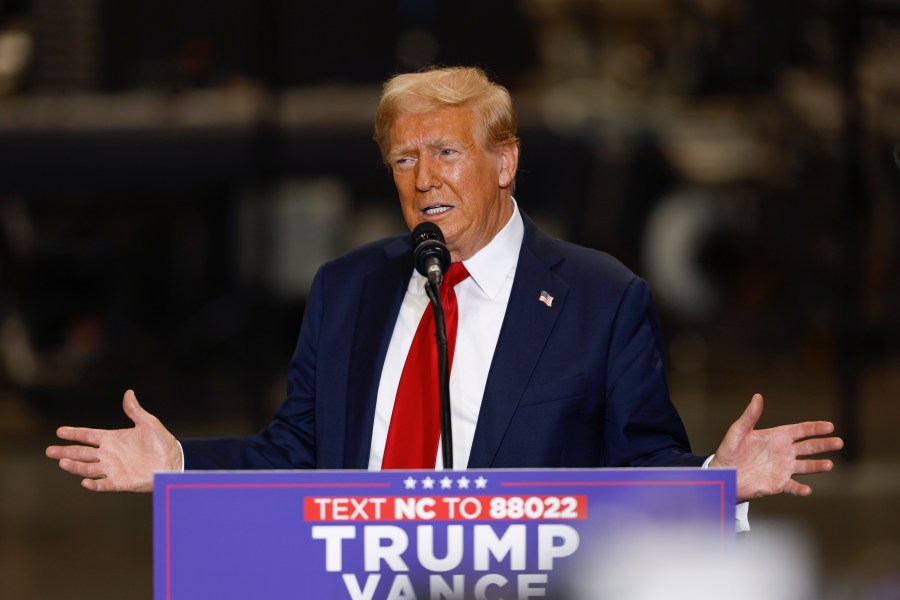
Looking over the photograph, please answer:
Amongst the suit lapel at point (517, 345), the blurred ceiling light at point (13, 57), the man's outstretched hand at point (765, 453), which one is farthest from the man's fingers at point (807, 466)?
the blurred ceiling light at point (13, 57)

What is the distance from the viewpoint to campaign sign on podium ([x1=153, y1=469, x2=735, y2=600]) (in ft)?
5.46

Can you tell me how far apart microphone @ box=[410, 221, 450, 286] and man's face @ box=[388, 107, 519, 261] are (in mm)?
177

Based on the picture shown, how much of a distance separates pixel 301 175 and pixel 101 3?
185 centimetres

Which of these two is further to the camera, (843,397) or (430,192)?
(843,397)

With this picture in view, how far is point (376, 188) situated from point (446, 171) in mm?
8608

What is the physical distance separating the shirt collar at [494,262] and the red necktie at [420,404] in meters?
0.06

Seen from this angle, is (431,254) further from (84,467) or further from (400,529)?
(84,467)

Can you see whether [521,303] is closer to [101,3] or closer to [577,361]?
[577,361]

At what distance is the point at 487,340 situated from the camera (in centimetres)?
225

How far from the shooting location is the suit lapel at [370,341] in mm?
2211

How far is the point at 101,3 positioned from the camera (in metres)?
8.60

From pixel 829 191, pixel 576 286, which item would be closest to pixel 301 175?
pixel 829 191

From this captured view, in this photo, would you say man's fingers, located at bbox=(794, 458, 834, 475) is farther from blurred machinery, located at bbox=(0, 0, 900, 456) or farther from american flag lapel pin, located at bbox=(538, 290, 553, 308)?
blurred machinery, located at bbox=(0, 0, 900, 456)

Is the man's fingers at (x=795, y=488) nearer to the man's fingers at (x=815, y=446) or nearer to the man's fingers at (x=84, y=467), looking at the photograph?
the man's fingers at (x=815, y=446)
